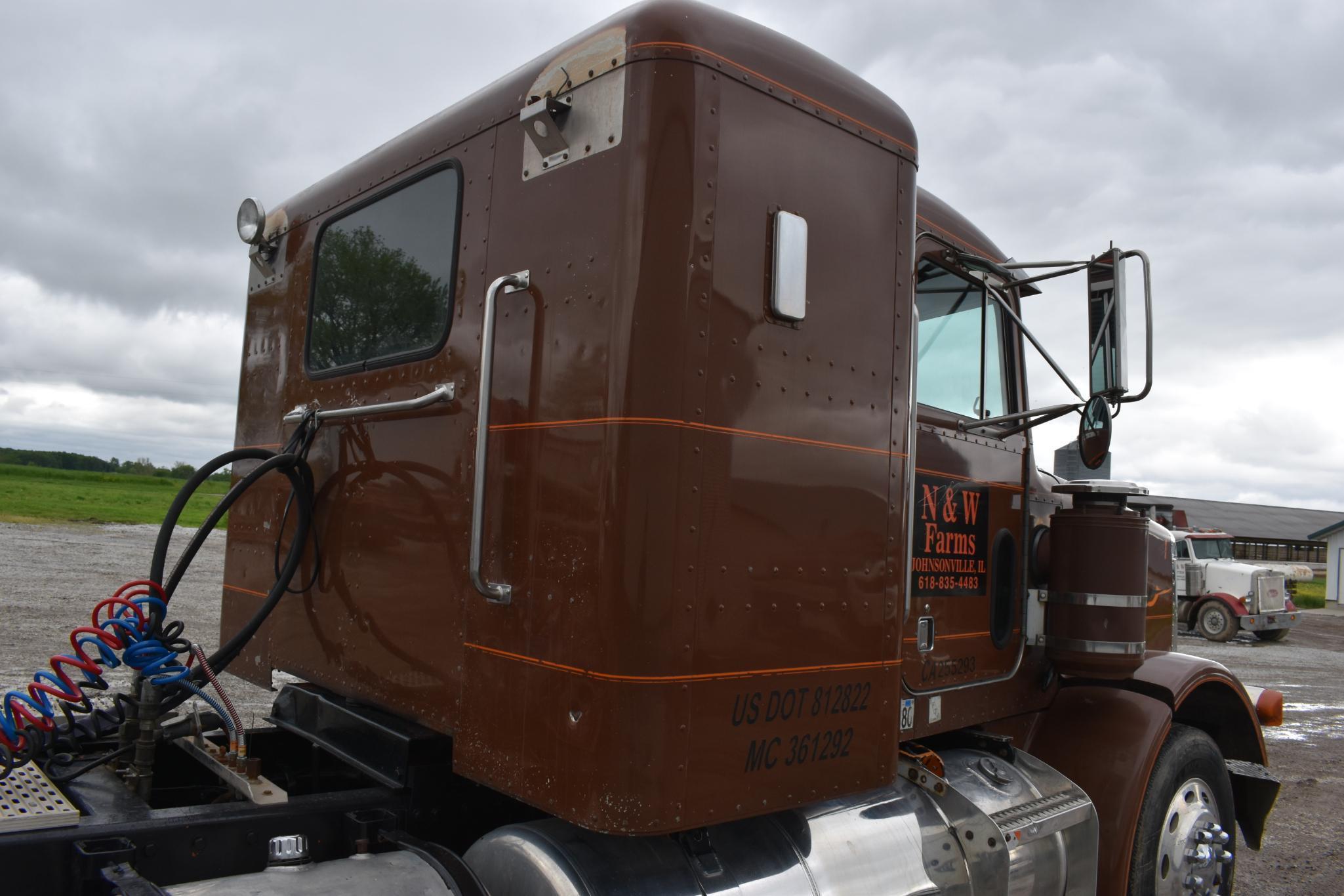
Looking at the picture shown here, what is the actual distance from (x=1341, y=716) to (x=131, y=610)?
44.3ft

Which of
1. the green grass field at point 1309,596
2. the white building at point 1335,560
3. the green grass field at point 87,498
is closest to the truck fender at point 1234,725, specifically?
the green grass field at point 87,498

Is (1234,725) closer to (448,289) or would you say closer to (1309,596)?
(448,289)

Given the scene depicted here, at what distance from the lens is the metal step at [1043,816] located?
10.6ft

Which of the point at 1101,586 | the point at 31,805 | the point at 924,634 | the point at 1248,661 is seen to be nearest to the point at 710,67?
the point at 924,634

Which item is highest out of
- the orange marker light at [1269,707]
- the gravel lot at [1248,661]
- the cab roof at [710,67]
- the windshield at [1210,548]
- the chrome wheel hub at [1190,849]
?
the cab roof at [710,67]

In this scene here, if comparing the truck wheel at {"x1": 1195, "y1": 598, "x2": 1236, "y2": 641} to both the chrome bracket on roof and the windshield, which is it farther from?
the chrome bracket on roof

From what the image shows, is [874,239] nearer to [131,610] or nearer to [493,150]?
[493,150]

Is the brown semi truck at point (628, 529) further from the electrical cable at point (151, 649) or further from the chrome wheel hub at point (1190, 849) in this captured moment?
the chrome wheel hub at point (1190, 849)

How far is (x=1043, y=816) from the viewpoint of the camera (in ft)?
11.2

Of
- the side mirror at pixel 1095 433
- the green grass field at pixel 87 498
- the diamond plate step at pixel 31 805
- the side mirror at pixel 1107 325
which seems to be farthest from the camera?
the green grass field at pixel 87 498

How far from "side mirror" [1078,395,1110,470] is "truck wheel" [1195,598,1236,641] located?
20671 millimetres

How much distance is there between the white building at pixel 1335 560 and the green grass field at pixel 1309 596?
0.49 m

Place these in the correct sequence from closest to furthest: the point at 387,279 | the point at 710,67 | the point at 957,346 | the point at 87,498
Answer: the point at 710,67
the point at 387,279
the point at 957,346
the point at 87,498

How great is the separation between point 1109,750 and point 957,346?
5.69ft
